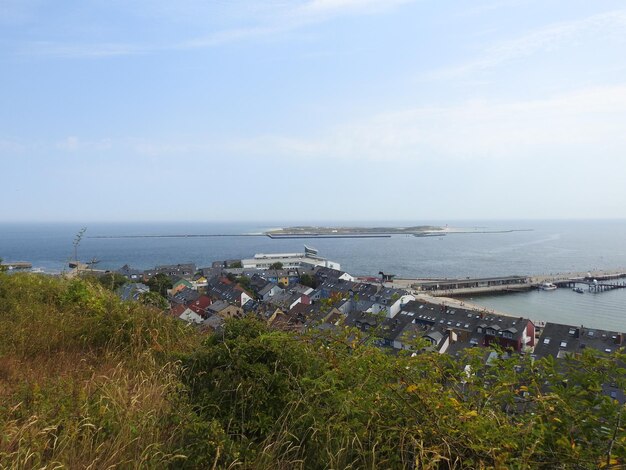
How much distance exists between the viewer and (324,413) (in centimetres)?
168

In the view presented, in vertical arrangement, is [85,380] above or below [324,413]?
below

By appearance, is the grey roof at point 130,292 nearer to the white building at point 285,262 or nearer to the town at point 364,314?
the town at point 364,314

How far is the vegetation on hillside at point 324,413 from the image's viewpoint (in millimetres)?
1367

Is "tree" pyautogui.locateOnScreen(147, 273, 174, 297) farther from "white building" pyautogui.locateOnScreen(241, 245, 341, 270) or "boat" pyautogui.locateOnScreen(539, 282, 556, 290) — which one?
"boat" pyautogui.locateOnScreen(539, 282, 556, 290)

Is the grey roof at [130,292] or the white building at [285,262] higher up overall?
the grey roof at [130,292]

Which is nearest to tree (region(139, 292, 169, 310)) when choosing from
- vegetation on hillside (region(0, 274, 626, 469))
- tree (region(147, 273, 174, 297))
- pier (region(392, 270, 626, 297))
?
vegetation on hillside (region(0, 274, 626, 469))

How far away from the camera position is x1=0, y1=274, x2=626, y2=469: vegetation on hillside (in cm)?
137

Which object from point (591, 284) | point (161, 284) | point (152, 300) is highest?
point (152, 300)

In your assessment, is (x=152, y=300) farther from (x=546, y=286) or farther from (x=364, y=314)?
(x=546, y=286)

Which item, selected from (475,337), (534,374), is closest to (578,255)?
(475,337)

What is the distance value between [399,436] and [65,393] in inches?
69.0

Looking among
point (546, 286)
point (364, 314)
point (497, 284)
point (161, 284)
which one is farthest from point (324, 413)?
point (546, 286)

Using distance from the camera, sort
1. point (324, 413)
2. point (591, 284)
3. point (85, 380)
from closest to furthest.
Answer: point (324, 413)
point (85, 380)
point (591, 284)

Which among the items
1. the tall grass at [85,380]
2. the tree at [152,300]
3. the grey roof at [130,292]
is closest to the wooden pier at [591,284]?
the grey roof at [130,292]
